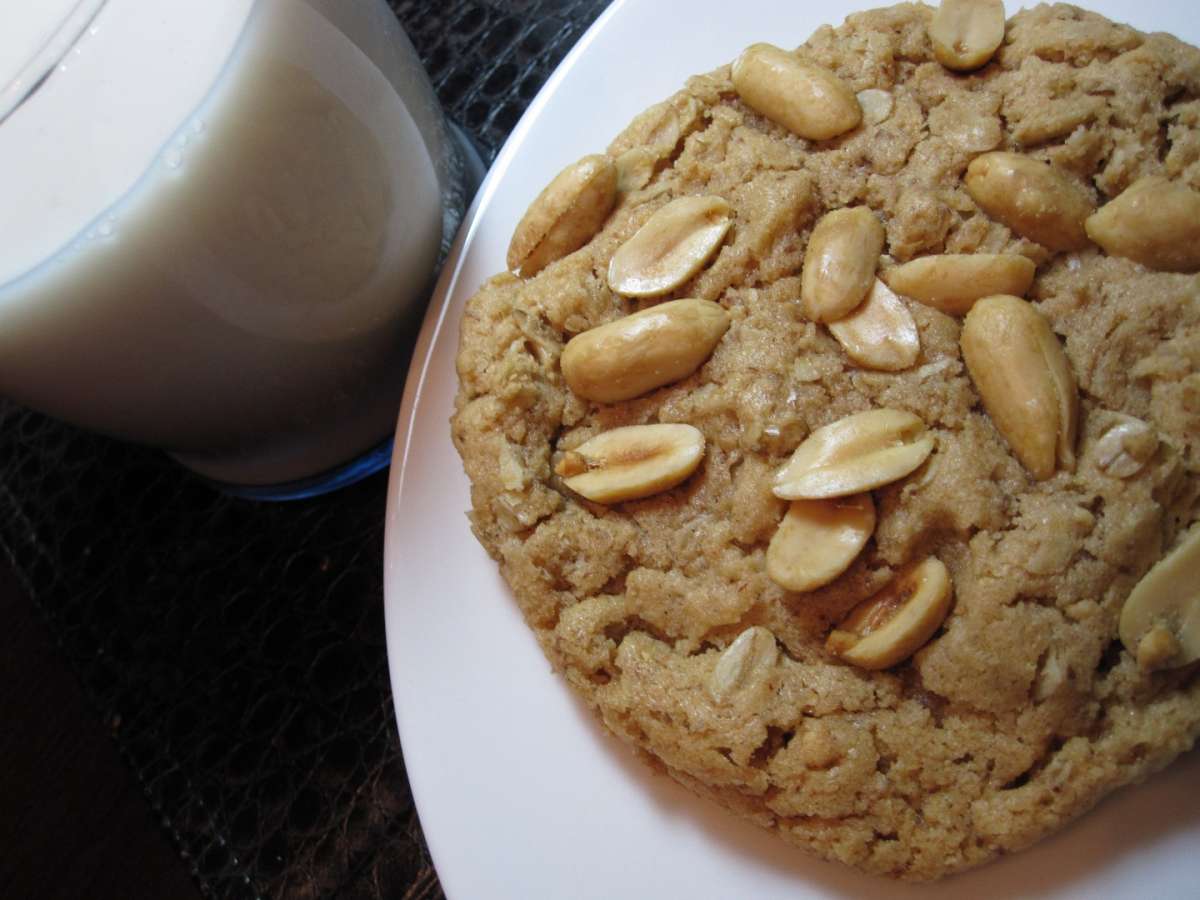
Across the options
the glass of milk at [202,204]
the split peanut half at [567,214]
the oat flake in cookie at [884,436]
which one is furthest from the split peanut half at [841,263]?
the glass of milk at [202,204]

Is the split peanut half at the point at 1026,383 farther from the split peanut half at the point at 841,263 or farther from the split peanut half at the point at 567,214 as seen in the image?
the split peanut half at the point at 567,214

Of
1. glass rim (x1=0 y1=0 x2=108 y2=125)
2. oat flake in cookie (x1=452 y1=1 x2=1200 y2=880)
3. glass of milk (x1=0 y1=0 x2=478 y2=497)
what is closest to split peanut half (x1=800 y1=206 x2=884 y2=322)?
oat flake in cookie (x1=452 y1=1 x2=1200 y2=880)

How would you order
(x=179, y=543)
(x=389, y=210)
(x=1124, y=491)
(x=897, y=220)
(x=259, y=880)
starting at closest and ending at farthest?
(x=1124, y=491) → (x=897, y=220) → (x=389, y=210) → (x=259, y=880) → (x=179, y=543)

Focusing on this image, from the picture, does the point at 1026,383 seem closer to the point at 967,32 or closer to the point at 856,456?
the point at 856,456

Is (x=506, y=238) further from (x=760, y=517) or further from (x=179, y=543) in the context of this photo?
(x=179, y=543)

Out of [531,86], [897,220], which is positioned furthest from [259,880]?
[531,86]

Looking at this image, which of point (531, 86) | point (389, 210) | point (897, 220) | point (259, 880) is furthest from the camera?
point (531, 86)

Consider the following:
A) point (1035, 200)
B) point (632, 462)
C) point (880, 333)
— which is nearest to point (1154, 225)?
point (1035, 200)

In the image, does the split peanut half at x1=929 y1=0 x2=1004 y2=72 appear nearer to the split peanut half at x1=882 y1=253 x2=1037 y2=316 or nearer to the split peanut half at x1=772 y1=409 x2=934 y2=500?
the split peanut half at x1=882 y1=253 x2=1037 y2=316
